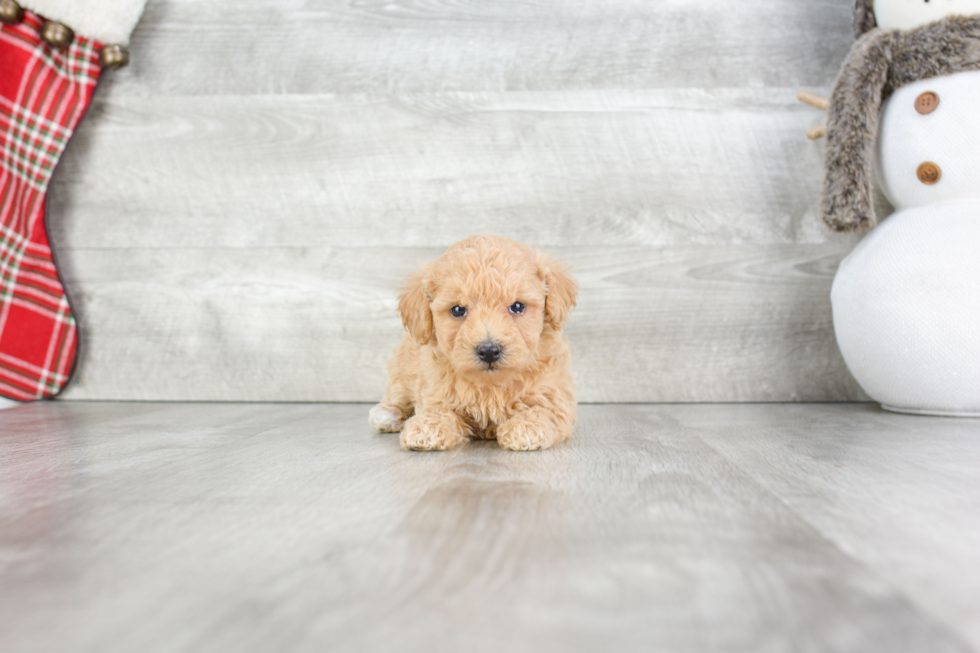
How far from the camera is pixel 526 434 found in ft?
3.88

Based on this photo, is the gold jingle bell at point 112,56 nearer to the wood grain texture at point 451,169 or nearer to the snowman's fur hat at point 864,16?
the wood grain texture at point 451,169

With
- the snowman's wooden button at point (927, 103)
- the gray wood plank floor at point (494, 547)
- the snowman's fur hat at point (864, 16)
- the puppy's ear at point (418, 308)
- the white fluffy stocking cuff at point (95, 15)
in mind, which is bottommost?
the gray wood plank floor at point (494, 547)

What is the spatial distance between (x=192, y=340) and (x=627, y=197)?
1.34 meters

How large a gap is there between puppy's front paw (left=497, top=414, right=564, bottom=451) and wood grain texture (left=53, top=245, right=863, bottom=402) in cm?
68

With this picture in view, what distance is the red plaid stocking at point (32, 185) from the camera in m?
1.81

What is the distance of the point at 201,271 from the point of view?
1941mm

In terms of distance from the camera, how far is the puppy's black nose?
1.13 meters

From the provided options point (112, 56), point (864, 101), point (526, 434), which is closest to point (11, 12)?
point (112, 56)

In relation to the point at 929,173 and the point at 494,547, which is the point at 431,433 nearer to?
the point at 494,547

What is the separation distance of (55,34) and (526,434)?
172cm

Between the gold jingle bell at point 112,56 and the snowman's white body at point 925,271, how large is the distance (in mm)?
2035

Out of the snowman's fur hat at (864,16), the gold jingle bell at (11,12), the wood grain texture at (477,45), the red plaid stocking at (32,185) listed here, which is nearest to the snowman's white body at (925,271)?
the snowman's fur hat at (864,16)

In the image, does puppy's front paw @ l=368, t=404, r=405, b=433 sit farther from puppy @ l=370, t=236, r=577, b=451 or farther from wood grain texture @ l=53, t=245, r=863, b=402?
wood grain texture @ l=53, t=245, r=863, b=402

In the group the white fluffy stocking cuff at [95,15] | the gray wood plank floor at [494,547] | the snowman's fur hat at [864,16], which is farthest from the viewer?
the white fluffy stocking cuff at [95,15]
